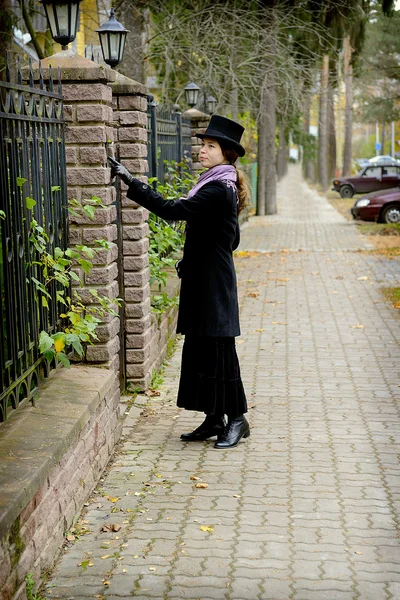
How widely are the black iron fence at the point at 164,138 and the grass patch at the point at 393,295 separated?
3258 mm

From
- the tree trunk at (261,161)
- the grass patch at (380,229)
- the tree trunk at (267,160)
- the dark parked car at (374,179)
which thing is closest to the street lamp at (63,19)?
the grass patch at (380,229)

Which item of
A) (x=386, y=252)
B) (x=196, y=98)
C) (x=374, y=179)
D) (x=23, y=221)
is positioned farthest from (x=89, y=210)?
(x=374, y=179)

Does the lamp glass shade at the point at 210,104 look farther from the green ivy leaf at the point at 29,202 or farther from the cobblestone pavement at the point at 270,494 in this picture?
the green ivy leaf at the point at 29,202

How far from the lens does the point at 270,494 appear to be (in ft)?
17.4

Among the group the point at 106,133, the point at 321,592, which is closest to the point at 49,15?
the point at 106,133

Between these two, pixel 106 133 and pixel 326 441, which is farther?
pixel 326 441

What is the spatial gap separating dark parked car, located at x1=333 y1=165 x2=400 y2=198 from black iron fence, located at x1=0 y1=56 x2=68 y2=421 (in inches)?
1212

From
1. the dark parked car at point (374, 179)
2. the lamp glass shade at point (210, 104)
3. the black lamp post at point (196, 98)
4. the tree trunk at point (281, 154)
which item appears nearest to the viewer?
the black lamp post at point (196, 98)

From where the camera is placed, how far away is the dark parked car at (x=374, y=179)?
118 feet

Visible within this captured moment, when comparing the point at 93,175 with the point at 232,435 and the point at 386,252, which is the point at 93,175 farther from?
the point at 386,252

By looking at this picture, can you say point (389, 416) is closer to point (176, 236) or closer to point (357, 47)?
point (176, 236)

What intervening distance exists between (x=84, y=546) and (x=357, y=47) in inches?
1047

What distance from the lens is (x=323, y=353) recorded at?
9289 millimetres

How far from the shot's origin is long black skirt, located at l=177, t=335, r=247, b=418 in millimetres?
6156
